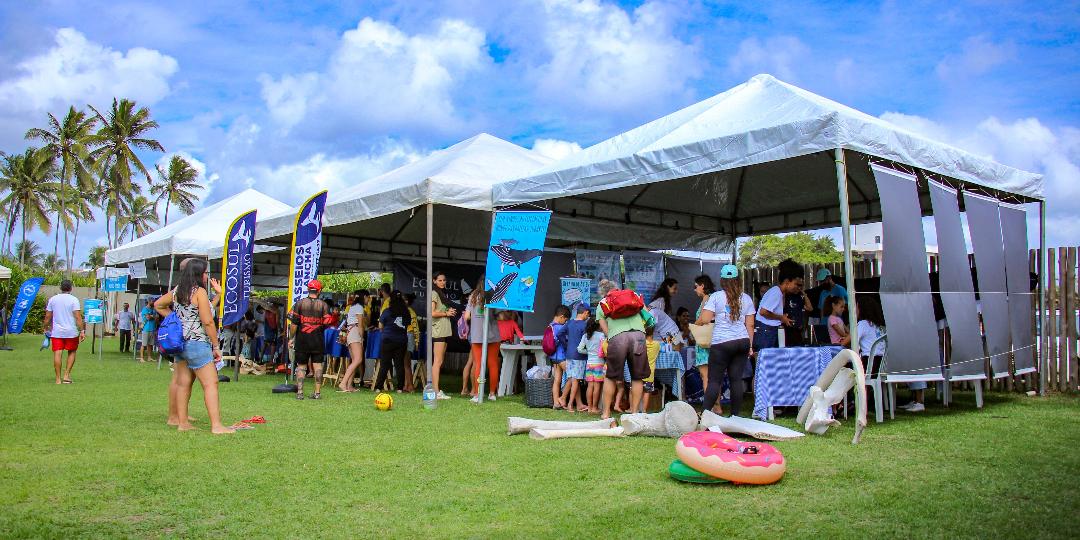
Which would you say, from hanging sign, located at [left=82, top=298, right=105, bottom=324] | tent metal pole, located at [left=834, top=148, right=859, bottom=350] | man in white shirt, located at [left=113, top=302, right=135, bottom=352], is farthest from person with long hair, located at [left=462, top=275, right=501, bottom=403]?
man in white shirt, located at [left=113, top=302, right=135, bottom=352]

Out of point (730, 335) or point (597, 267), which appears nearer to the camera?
point (730, 335)

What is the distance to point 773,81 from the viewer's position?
8.91 meters

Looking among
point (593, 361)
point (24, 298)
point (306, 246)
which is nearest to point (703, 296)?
point (593, 361)

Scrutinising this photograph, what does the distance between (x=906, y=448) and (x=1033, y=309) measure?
567 centimetres

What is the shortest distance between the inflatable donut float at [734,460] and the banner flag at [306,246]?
23.8 feet

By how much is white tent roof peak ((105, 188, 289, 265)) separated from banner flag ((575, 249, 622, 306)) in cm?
826

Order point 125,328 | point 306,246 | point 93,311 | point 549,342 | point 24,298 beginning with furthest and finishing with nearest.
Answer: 1. point 24,298
2. point 125,328
3. point 93,311
4. point 306,246
5. point 549,342

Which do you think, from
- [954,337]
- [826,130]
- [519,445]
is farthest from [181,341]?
[954,337]

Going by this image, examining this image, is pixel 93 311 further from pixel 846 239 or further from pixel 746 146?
pixel 846 239

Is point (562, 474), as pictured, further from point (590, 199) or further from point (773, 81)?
point (590, 199)

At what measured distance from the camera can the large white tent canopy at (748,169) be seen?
734cm

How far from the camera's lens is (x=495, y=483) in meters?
5.09

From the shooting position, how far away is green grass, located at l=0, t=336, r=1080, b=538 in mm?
3988

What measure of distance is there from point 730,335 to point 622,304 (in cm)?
106
